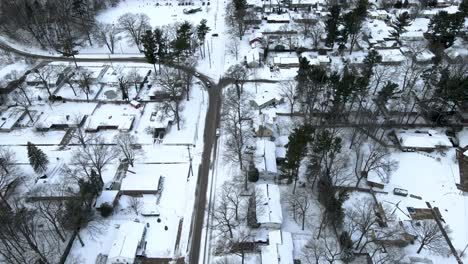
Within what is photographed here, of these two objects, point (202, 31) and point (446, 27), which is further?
point (202, 31)

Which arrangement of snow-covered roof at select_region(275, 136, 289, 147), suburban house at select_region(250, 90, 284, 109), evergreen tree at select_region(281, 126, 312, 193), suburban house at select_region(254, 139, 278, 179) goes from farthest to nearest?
suburban house at select_region(250, 90, 284, 109), snow-covered roof at select_region(275, 136, 289, 147), suburban house at select_region(254, 139, 278, 179), evergreen tree at select_region(281, 126, 312, 193)

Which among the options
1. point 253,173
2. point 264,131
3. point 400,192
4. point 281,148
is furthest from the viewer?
point 264,131

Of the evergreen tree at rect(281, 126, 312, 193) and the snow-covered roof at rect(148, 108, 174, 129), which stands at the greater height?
the snow-covered roof at rect(148, 108, 174, 129)

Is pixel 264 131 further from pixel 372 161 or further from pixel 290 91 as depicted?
pixel 372 161

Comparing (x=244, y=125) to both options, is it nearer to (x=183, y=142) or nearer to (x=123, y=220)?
(x=183, y=142)

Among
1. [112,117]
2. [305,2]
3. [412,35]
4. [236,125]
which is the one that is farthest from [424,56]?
[112,117]

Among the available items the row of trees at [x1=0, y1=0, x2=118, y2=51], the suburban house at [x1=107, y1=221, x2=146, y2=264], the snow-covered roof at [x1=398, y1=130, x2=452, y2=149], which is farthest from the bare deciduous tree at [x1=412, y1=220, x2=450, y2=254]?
the row of trees at [x1=0, y1=0, x2=118, y2=51]

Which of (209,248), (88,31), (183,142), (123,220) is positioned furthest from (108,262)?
(88,31)

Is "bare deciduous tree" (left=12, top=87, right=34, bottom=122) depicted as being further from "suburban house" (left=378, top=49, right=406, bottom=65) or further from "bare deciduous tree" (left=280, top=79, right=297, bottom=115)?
"suburban house" (left=378, top=49, right=406, bottom=65)
